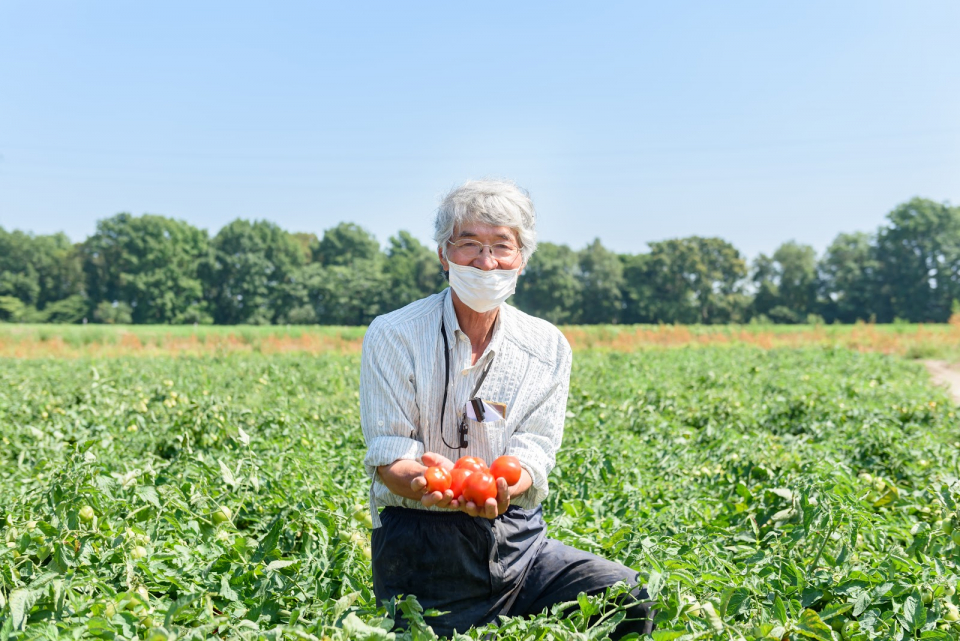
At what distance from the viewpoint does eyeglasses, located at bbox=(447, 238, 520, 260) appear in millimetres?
2262

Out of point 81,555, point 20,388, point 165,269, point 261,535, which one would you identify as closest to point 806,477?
point 261,535

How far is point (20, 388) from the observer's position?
7496 mm

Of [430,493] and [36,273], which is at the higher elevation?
[36,273]

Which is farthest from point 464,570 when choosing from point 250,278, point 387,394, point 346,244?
point 346,244

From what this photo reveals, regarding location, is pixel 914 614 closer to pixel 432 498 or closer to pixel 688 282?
pixel 432 498

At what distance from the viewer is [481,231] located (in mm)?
2256

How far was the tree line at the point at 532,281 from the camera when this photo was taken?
5553 cm

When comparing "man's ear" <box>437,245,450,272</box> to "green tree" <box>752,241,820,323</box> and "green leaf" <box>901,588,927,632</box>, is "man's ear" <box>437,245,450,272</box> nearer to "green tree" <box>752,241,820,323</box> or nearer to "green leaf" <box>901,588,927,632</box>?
"green leaf" <box>901,588,927,632</box>

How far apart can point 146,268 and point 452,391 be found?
6145 centimetres

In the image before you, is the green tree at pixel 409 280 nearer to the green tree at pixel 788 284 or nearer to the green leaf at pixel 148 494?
the green tree at pixel 788 284

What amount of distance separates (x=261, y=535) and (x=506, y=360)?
1488mm

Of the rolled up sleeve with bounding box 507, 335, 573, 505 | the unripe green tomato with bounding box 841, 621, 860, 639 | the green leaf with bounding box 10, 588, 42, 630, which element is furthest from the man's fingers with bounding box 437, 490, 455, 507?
the unripe green tomato with bounding box 841, 621, 860, 639

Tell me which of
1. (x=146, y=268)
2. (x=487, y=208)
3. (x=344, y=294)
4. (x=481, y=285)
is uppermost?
(x=146, y=268)

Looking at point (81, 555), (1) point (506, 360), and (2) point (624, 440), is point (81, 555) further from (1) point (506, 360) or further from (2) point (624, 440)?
(2) point (624, 440)
